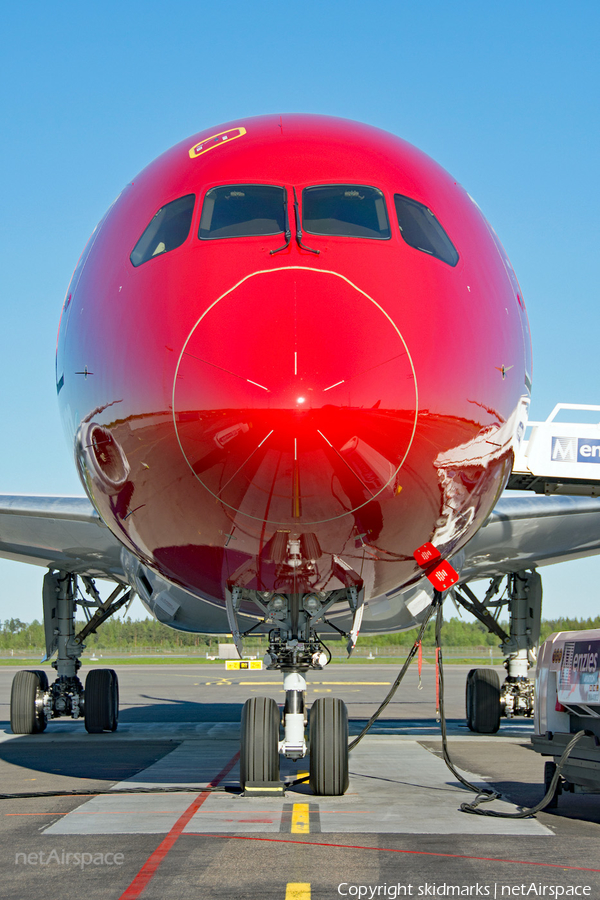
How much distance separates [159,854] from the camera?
20.1ft

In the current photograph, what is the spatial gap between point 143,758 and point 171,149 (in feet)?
24.9

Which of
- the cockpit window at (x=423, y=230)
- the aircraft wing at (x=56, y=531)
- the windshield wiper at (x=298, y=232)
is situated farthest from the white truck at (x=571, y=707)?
the aircraft wing at (x=56, y=531)

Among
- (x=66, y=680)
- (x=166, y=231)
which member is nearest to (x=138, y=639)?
(x=66, y=680)

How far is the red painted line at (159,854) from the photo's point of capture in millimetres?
5227

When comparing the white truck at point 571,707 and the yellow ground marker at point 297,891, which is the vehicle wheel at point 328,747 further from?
the yellow ground marker at point 297,891

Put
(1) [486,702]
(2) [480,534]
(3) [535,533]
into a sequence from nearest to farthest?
(2) [480,534]
(3) [535,533]
(1) [486,702]

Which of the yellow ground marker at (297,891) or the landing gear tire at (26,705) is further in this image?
the landing gear tire at (26,705)

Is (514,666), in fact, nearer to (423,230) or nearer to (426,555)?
(426,555)

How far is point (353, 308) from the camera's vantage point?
5.44m

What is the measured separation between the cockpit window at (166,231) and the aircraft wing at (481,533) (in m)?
5.81

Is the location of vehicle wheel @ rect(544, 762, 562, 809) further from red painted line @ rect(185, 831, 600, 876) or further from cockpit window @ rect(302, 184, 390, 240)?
cockpit window @ rect(302, 184, 390, 240)

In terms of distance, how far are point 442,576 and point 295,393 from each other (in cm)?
261

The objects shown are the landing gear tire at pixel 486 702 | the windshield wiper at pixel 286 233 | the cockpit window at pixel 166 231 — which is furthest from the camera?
the landing gear tire at pixel 486 702

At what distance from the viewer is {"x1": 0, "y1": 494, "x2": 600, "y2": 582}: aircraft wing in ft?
40.0
